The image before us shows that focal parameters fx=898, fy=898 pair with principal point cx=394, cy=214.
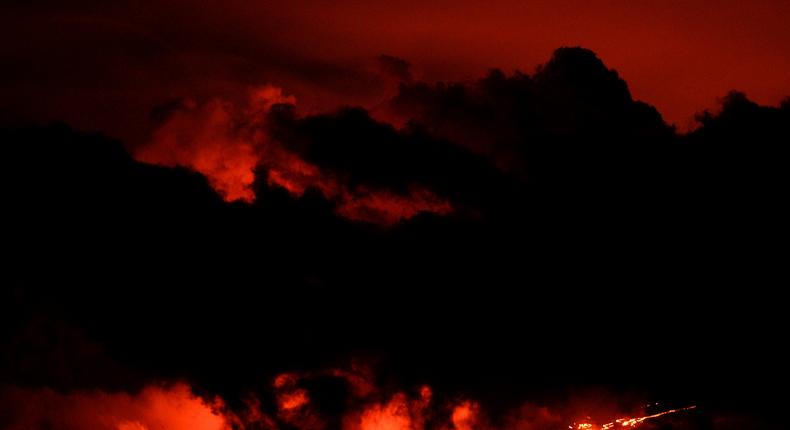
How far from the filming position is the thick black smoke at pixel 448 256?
12469mm

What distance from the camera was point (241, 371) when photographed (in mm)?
12430

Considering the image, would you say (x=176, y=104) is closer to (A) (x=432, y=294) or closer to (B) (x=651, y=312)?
(A) (x=432, y=294)

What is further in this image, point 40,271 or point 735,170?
point 735,170

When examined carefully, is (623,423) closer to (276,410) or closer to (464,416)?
(464,416)

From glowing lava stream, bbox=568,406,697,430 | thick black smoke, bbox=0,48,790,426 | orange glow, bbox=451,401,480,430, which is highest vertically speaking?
thick black smoke, bbox=0,48,790,426

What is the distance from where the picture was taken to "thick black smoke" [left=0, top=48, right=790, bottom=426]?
12.5 meters

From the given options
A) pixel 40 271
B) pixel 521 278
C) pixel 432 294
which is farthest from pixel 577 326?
pixel 40 271

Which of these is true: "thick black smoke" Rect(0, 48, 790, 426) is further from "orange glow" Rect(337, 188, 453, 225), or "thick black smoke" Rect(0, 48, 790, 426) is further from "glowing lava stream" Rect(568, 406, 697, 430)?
"glowing lava stream" Rect(568, 406, 697, 430)

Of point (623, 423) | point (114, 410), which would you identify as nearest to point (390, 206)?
point (623, 423)

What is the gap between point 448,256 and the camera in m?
13.4

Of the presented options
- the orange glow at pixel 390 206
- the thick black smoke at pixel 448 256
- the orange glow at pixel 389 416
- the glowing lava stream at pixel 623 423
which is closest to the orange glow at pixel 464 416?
the thick black smoke at pixel 448 256

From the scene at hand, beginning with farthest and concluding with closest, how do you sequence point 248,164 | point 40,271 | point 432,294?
point 248,164 → point 432,294 → point 40,271

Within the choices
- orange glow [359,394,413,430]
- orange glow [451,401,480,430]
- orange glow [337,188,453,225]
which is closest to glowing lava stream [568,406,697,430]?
orange glow [451,401,480,430]

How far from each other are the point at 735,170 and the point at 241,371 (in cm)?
851
